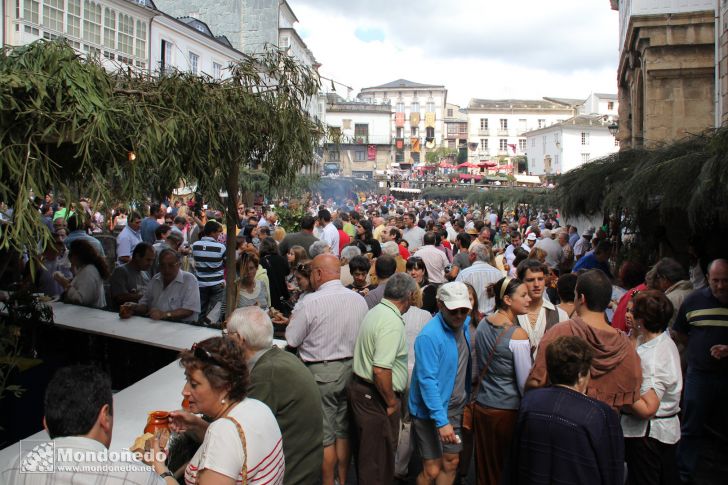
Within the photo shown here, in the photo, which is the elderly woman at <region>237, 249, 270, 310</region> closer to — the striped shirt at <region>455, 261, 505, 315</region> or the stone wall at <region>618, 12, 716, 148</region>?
the striped shirt at <region>455, 261, 505, 315</region>

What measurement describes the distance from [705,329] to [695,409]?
0.66 meters

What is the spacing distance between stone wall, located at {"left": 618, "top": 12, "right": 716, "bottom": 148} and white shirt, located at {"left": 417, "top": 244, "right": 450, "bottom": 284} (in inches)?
316

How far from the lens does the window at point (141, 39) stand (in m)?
26.0

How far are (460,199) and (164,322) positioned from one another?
40.9 metres

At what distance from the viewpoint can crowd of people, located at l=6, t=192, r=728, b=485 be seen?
9.88 ft

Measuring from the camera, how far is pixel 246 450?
8.93ft

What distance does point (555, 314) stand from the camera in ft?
16.4

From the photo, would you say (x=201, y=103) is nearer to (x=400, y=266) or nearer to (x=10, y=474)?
(x=10, y=474)

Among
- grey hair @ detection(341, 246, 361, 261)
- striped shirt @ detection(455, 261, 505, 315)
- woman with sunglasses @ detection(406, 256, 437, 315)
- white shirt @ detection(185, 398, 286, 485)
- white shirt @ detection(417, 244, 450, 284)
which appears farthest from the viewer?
white shirt @ detection(417, 244, 450, 284)

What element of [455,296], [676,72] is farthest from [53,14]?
[455,296]

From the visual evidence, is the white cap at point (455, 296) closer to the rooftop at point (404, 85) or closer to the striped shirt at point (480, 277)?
the striped shirt at point (480, 277)

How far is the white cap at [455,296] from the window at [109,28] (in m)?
23.0

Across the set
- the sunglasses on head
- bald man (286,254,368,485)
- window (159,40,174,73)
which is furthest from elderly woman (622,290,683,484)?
window (159,40,174,73)

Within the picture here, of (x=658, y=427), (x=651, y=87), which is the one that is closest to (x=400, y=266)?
(x=658, y=427)
